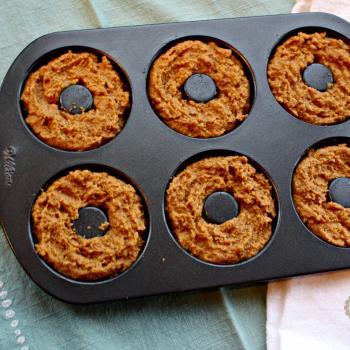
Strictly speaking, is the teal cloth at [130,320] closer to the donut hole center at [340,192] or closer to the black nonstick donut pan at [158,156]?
the black nonstick donut pan at [158,156]

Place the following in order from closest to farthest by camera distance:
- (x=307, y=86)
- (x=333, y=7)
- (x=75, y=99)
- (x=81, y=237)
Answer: (x=81, y=237) < (x=75, y=99) < (x=307, y=86) < (x=333, y=7)

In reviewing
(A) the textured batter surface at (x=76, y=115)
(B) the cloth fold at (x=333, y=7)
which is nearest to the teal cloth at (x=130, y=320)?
(A) the textured batter surface at (x=76, y=115)

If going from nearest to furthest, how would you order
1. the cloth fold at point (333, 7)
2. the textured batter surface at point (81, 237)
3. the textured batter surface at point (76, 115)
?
the textured batter surface at point (81, 237), the textured batter surface at point (76, 115), the cloth fold at point (333, 7)

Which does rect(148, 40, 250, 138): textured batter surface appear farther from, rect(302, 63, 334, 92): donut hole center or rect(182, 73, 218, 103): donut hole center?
rect(302, 63, 334, 92): donut hole center

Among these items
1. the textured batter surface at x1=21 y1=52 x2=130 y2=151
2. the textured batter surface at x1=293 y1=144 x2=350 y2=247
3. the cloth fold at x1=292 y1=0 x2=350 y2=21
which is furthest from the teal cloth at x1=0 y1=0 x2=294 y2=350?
the cloth fold at x1=292 y1=0 x2=350 y2=21

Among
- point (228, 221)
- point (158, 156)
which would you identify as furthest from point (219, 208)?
point (158, 156)

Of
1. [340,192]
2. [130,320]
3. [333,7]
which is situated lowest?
[130,320]

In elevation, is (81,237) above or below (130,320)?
above

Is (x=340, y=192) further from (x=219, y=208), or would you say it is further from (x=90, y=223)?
(x=90, y=223)
